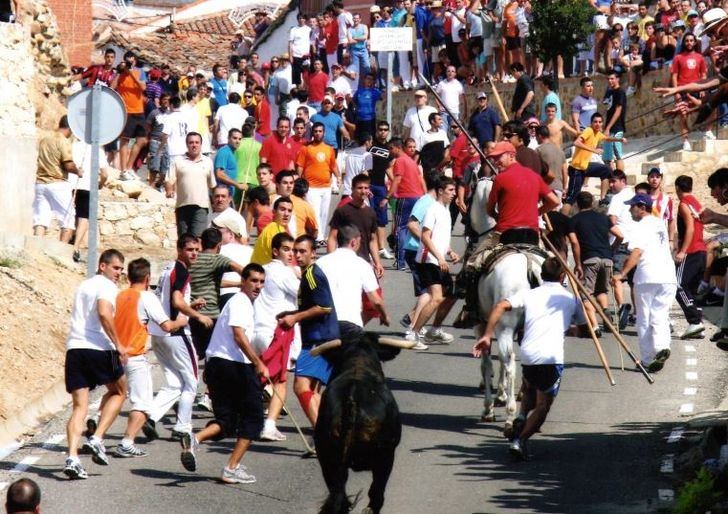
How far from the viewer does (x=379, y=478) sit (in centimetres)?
1080

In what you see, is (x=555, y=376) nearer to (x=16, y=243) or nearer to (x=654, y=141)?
(x=16, y=243)

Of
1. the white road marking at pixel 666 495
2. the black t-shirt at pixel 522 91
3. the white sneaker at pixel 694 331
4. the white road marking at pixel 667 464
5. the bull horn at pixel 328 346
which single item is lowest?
the white sneaker at pixel 694 331

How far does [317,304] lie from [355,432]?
3283 millimetres

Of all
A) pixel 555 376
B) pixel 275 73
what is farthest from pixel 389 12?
pixel 555 376

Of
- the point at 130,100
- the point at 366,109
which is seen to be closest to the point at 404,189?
the point at 366,109

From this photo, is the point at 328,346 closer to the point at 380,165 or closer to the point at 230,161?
the point at 230,161

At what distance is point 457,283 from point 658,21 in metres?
16.3

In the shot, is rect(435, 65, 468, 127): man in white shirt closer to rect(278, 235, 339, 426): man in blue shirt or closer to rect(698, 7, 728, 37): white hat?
rect(698, 7, 728, 37): white hat

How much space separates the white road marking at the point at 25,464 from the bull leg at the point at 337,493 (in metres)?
4.40

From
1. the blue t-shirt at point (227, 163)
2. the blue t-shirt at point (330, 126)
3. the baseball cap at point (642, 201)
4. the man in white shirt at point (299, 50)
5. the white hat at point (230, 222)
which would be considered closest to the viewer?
the white hat at point (230, 222)

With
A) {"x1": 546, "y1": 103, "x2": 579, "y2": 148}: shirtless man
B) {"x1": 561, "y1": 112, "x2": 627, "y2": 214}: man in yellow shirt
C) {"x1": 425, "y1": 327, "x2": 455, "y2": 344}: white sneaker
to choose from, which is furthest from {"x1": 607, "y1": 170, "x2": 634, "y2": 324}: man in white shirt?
{"x1": 561, "y1": 112, "x2": 627, "y2": 214}: man in yellow shirt

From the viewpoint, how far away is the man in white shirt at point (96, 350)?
13.9 m

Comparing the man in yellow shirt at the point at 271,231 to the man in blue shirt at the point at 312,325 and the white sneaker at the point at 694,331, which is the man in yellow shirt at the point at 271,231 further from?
the white sneaker at the point at 694,331

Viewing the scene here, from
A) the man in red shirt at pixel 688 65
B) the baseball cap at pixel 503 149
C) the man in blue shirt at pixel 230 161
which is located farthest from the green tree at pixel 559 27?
the baseball cap at pixel 503 149
